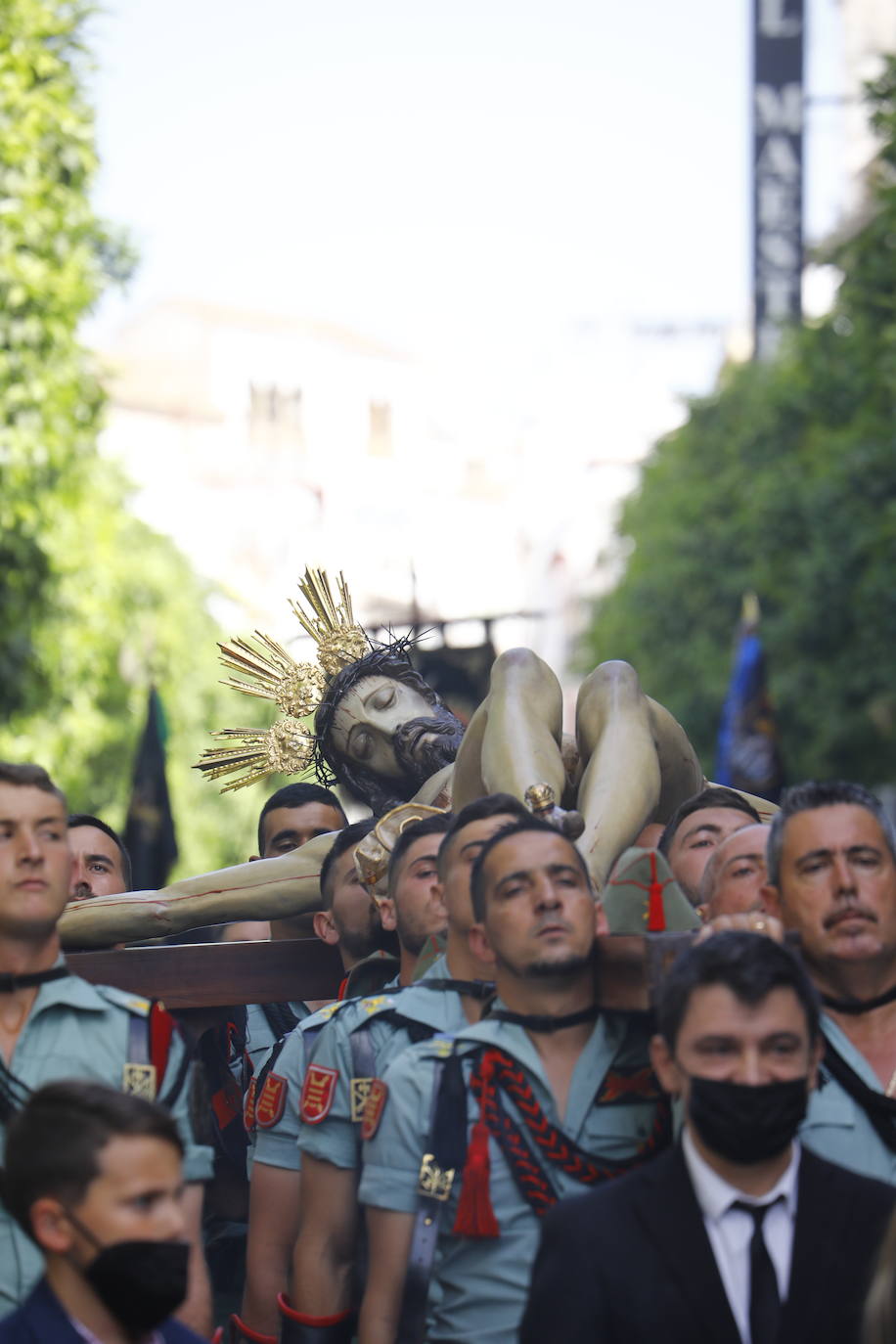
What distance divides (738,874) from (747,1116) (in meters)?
1.52

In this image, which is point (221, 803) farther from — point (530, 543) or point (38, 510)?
point (530, 543)

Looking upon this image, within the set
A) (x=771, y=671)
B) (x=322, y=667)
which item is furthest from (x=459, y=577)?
(x=322, y=667)

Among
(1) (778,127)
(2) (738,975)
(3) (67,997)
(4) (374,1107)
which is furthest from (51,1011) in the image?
(1) (778,127)

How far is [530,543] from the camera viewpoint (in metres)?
79.8

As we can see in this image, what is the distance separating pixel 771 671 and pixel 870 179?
8.02 metres

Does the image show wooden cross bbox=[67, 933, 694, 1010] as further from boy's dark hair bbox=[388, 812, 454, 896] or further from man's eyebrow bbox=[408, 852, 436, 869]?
man's eyebrow bbox=[408, 852, 436, 869]

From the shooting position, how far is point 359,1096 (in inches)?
207

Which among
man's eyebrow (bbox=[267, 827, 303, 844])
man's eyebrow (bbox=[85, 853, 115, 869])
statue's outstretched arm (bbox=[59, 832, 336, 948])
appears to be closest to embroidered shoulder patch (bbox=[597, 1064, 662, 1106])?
statue's outstretched arm (bbox=[59, 832, 336, 948])

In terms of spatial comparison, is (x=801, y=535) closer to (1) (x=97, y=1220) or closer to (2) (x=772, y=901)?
(2) (x=772, y=901)

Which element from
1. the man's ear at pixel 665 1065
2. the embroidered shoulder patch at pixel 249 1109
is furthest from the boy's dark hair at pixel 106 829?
the man's ear at pixel 665 1065

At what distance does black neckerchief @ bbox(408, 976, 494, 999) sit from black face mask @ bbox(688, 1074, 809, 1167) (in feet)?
4.37

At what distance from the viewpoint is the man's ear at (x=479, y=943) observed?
4926 mm

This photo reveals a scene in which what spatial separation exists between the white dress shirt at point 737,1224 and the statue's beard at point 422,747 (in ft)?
12.4

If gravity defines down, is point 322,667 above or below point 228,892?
above
